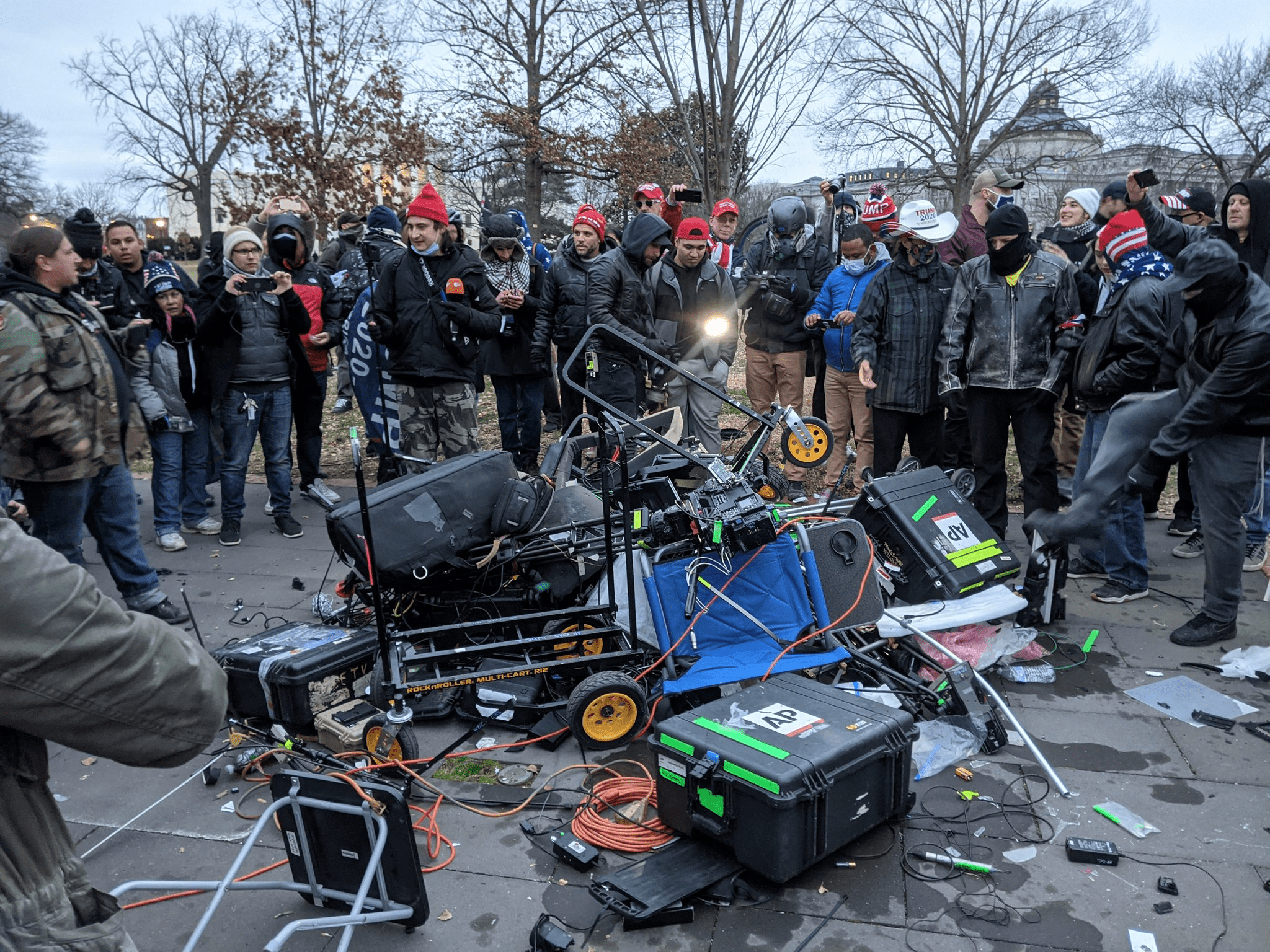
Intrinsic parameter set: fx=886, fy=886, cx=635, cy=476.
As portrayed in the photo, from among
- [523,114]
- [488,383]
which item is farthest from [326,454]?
[523,114]

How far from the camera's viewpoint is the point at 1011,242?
5.64m

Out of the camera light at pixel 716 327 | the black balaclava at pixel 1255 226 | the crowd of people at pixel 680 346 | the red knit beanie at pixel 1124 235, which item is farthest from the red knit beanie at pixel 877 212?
the black balaclava at pixel 1255 226

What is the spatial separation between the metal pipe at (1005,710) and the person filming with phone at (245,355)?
477cm

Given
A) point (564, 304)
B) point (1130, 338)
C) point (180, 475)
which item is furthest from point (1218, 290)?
point (180, 475)

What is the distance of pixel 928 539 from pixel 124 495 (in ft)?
15.0

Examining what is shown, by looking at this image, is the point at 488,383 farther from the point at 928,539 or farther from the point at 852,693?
the point at 852,693

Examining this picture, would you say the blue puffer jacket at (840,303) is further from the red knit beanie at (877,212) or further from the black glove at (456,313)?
the black glove at (456,313)

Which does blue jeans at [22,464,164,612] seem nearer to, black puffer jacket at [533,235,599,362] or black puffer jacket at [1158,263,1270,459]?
black puffer jacket at [533,235,599,362]

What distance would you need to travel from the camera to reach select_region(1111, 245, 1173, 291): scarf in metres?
5.23

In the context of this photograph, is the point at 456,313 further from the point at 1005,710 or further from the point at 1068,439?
the point at 1068,439

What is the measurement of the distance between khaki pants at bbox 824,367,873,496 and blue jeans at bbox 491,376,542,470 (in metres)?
2.62

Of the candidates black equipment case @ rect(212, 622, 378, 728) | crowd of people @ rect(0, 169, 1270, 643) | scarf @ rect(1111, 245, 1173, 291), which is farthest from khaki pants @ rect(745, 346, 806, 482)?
black equipment case @ rect(212, 622, 378, 728)

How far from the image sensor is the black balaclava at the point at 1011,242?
559cm

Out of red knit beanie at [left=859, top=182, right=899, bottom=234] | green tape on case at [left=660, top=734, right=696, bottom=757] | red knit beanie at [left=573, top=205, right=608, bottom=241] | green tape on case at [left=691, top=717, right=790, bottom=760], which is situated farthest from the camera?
red knit beanie at [left=573, top=205, right=608, bottom=241]
